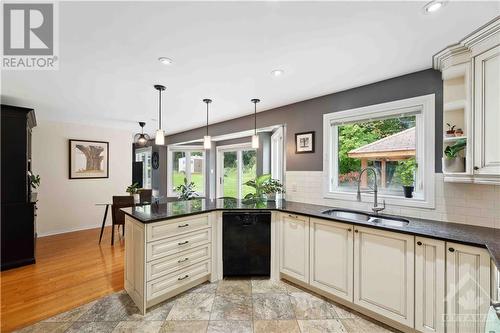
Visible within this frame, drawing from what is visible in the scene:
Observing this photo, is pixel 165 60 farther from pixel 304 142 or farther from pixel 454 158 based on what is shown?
pixel 454 158

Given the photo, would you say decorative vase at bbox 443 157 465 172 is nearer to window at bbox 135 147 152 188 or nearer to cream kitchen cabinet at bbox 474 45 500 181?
cream kitchen cabinet at bbox 474 45 500 181

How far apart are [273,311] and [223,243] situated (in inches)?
36.9

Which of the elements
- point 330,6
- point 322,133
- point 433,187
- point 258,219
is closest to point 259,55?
point 330,6

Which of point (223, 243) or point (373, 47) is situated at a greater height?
point (373, 47)

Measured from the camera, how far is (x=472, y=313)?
1582 millimetres

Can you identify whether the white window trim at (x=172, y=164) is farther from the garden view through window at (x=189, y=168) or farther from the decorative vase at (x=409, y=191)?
the decorative vase at (x=409, y=191)

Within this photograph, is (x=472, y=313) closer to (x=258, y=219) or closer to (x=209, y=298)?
(x=258, y=219)

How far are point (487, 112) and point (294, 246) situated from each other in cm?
206

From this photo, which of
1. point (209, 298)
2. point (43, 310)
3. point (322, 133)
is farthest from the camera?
point (322, 133)

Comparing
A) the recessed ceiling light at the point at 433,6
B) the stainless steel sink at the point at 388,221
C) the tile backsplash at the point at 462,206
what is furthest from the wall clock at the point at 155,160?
the recessed ceiling light at the point at 433,6

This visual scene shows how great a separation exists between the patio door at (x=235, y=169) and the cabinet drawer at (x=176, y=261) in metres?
3.15

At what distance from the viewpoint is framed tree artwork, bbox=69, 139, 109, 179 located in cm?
477

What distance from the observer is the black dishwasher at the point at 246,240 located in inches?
110

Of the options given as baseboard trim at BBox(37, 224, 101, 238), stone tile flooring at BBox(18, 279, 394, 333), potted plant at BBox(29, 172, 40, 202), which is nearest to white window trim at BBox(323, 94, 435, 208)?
stone tile flooring at BBox(18, 279, 394, 333)
